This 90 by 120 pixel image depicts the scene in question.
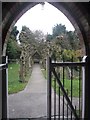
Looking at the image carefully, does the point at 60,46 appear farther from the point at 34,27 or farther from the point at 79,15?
the point at 79,15

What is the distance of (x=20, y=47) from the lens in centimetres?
390

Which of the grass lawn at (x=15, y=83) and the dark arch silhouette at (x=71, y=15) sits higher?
the dark arch silhouette at (x=71, y=15)

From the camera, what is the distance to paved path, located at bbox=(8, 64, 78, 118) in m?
3.34

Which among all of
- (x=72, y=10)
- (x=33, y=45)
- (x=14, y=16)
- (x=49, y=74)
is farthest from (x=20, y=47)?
(x=49, y=74)

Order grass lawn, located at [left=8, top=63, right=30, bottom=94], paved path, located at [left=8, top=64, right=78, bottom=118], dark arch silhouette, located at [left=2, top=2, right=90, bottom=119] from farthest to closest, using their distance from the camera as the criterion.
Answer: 1. grass lawn, located at [left=8, top=63, right=30, bottom=94]
2. paved path, located at [left=8, top=64, right=78, bottom=118]
3. dark arch silhouette, located at [left=2, top=2, right=90, bottom=119]

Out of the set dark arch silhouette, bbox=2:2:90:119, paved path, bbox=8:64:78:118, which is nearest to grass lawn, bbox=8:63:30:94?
paved path, bbox=8:64:78:118

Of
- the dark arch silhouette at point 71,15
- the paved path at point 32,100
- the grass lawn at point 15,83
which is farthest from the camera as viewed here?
the grass lawn at point 15,83

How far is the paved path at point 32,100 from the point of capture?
3.34m

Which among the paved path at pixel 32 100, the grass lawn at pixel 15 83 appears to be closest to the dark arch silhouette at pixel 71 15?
the paved path at pixel 32 100

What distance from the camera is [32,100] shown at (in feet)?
12.5

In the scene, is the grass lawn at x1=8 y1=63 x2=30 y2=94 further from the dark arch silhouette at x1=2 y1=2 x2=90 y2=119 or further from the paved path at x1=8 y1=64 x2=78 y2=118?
the dark arch silhouette at x1=2 y1=2 x2=90 y2=119

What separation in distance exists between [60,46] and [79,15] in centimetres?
106

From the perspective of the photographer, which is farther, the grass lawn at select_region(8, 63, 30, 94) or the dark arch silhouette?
the grass lawn at select_region(8, 63, 30, 94)

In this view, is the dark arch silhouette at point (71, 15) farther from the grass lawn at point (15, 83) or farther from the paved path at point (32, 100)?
the grass lawn at point (15, 83)
